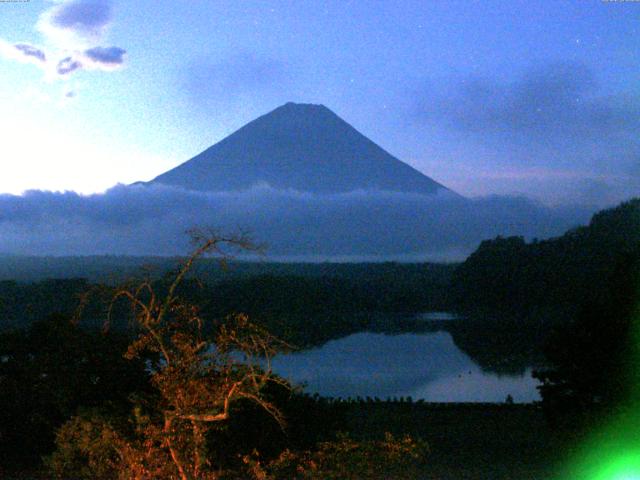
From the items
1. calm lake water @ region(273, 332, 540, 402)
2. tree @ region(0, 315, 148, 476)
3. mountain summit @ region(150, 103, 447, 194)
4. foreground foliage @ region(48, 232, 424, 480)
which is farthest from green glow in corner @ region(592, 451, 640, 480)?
mountain summit @ region(150, 103, 447, 194)

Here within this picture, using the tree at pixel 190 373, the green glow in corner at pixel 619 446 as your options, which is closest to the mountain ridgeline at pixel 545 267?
the green glow in corner at pixel 619 446

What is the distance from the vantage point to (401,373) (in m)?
23.4

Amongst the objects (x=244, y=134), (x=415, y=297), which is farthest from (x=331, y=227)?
(x=415, y=297)

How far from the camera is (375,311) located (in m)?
44.0

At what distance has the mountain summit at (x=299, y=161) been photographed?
8081cm

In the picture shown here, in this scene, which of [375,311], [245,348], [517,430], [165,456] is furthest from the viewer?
[375,311]

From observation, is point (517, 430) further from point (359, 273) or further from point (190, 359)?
point (359, 273)

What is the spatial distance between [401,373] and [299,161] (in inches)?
2477

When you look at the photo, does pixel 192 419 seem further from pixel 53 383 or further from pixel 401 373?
pixel 401 373

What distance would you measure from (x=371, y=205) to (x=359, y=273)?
28.0 m

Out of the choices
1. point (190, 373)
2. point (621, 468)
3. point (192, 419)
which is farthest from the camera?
point (621, 468)

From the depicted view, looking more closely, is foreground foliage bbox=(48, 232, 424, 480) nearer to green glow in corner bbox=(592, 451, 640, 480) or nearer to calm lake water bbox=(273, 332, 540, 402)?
green glow in corner bbox=(592, 451, 640, 480)

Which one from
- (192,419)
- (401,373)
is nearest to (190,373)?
(192,419)

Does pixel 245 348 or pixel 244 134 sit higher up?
pixel 244 134
